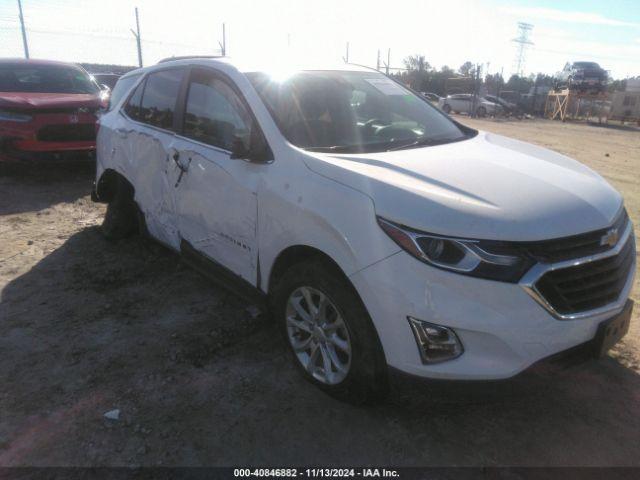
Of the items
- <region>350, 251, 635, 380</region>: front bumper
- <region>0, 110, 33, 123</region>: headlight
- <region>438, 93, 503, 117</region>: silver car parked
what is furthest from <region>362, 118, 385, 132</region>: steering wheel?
<region>438, 93, 503, 117</region>: silver car parked

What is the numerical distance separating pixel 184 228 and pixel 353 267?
6.00 feet

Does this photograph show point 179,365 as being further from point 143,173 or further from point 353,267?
point 143,173

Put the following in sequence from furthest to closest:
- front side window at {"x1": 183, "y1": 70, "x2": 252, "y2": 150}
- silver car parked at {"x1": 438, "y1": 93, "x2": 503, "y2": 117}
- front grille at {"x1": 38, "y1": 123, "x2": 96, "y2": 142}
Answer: silver car parked at {"x1": 438, "y1": 93, "x2": 503, "y2": 117}, front grille at {"x1": 38, "y1": 123, "x2": 96, "y2": 142}, front side window at {"x1": 183, "y1": 70, "x2": 252, "y2": 150}

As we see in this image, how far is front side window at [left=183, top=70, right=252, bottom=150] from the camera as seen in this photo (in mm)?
3141

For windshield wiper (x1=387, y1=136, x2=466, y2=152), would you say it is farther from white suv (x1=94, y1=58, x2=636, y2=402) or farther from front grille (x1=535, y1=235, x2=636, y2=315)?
front grille (x1=535, y1=235, x2=636, y2=315)

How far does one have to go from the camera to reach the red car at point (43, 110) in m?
7.00

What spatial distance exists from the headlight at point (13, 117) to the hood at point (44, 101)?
0.08m

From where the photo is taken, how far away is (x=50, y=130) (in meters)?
7.18

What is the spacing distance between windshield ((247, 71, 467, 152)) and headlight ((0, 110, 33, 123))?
209 inches

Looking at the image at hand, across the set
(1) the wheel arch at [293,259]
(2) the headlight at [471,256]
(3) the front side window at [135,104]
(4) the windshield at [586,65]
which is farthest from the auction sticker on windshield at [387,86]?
(4) the windshield at [586,65]

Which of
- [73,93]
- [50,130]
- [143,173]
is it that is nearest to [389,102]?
[143,173]

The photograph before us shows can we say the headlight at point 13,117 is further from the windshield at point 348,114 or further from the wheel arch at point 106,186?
the windshield at point 348,114

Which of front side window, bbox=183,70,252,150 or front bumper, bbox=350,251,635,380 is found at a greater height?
front side window, bbox=183,70,252,150

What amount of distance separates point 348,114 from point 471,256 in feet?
5.02
